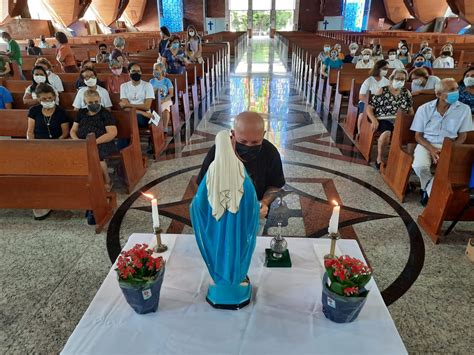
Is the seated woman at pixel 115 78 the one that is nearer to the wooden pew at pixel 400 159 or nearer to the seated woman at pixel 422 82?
the wooden pew at pixel 400 159

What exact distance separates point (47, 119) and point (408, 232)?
385 centimetres

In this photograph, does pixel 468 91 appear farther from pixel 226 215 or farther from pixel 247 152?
pixel 226 215

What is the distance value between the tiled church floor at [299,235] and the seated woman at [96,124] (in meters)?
0.59

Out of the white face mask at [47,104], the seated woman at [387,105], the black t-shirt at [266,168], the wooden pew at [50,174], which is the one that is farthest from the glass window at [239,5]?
the black t-shirt at [266,168]

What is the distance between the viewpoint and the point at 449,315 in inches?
93.0

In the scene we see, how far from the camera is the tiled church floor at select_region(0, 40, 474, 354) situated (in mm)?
2279

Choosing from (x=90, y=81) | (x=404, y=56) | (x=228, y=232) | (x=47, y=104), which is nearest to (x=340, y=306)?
(x=228, y=232)

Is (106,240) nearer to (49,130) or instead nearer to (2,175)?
(2,175)

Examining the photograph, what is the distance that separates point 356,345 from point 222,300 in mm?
625

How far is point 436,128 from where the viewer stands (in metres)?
3.76

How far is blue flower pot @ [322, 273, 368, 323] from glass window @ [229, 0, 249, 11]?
3282cm

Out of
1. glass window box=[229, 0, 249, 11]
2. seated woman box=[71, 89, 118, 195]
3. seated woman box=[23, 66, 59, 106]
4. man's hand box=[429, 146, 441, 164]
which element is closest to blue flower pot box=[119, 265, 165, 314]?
seated woman box=[71, 89, 118, 195]

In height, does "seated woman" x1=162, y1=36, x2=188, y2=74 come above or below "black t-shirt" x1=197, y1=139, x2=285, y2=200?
above

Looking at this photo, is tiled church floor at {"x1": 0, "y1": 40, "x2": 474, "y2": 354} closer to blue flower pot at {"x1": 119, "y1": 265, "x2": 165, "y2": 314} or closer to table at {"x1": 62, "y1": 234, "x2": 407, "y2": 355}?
table at {"x1": 62, "y1": 234, "x2": 407, "y2": 355}
